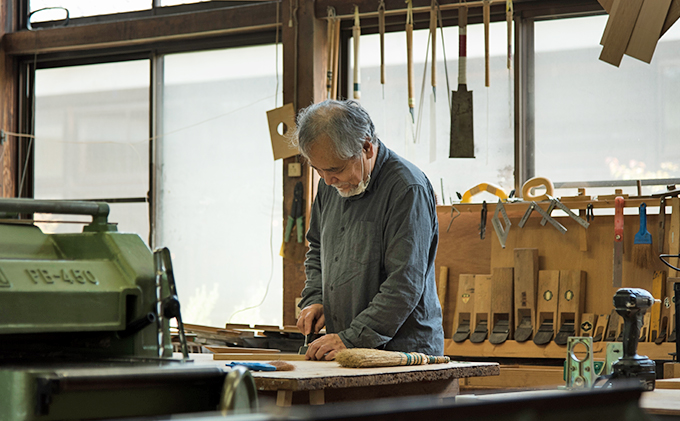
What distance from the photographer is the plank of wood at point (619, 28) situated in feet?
8.43

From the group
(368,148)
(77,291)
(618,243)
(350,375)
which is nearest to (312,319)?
(368,148)

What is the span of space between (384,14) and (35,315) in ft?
12.1

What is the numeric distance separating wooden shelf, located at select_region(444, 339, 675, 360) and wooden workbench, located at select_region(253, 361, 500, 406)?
72.3 inches

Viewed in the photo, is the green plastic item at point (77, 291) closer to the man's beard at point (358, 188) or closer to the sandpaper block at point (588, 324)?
the man's beard at point (358, 188)

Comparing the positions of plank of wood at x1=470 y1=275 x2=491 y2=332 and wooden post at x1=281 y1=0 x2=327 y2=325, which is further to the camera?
wooden post at x1=281 y1=0 x2=327 y2=325

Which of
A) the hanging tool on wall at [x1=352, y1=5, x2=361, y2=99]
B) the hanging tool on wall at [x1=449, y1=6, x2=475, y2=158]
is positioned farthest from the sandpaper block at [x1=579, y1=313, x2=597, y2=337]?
the hanging tool on wall at [x1=352, y1=5, x2=361, y2=99]

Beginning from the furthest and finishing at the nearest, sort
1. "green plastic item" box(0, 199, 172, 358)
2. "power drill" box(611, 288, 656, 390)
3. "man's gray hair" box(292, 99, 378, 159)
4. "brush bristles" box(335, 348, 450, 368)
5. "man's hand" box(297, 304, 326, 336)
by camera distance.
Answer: "man's hand" box(297, 304, 326, 336)
"man's gray hair" box(292, 99, 378, 159)
"brush bristles" box(335, 348, 450, 368)
"power drill" box(611, 288, 656, 390)
"green plastic item" box(0, 199, 172, 358)

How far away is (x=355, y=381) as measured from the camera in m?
2.01

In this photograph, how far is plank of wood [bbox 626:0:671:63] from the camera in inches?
98.7

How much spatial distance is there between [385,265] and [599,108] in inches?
96.3

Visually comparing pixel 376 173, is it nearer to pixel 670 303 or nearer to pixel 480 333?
pixel 480 333

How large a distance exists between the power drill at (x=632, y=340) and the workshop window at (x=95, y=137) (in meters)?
4.10

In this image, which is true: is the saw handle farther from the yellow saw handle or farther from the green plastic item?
the green plastic item

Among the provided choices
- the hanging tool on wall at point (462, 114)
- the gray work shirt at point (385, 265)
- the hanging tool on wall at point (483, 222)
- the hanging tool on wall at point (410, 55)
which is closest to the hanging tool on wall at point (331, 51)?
the hanging tool on wall at point (410, 55)
